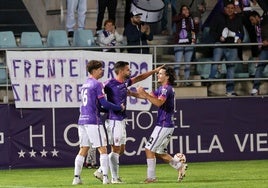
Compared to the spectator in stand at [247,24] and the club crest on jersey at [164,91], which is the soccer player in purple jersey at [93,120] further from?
the spectator in stand at [247,24]

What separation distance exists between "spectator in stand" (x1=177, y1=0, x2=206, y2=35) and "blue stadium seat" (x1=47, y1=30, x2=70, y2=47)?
10.4ft

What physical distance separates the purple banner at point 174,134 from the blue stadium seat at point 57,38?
1915 mm

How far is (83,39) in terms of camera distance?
91.7 ft

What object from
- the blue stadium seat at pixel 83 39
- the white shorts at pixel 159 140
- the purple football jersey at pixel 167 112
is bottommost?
the white shorts at pixel 159 140

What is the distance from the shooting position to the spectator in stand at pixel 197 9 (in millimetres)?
28906

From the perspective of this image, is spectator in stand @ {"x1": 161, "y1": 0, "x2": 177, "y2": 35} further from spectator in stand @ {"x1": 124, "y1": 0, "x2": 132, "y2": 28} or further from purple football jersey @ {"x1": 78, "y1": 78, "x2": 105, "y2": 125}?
purple football jersey @ {"x1": 78, "y1": 78, "x2": 105, "y2": 125}

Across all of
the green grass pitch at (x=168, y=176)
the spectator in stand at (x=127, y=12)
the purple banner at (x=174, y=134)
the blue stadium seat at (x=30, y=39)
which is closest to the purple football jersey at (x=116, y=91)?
the green grass pitch at (x=168, y=176)

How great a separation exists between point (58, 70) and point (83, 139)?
6044 millimetres

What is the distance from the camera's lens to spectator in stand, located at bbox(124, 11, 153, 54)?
91.0ft

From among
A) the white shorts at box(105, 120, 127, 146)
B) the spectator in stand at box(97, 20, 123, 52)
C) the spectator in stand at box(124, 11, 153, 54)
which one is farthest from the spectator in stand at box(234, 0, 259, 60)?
the white shorts at box(105, 120, 127, 146)

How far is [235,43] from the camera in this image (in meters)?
28.0

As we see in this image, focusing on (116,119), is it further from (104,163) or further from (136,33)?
(136,33)

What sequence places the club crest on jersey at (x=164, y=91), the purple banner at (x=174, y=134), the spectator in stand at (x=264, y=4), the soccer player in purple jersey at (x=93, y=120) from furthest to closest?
the spectator in stand at (x=264, y=4), the purple banner at (x=174, y=134), the club crest on jersey at (x=164, y=91), the soccer player in purple jersey at (x=93, y=120)

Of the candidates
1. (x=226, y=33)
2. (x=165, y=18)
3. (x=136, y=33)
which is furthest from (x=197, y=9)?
(x=136, y=33)
